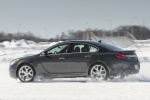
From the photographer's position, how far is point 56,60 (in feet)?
42.5

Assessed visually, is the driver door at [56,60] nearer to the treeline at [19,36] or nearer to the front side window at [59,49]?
the front side window at [59,49]

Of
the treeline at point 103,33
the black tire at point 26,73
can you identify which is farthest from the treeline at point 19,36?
the black tire at point 26,73

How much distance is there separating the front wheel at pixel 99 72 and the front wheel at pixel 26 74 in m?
2.06

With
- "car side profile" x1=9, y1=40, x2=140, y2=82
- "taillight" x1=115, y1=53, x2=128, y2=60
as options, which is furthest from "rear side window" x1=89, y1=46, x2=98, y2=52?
"taillight" x1=115, y1=53, x2=128, y2=60

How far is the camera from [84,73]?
1262 cm

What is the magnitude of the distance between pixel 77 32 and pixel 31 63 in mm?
99398

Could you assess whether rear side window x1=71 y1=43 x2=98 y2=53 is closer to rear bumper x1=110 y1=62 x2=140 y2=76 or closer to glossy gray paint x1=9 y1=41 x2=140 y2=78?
glossy gray paint x1=9 y1=41 x2=140 y2=78

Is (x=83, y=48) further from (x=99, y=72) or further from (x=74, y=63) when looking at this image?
(x=99, y=72)

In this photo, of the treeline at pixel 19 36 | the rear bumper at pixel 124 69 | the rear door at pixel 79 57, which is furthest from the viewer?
the treeline at pixel 19 36

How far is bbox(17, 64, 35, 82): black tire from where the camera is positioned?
13.1 m

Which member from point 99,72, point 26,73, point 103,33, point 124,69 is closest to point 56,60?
point 26,73

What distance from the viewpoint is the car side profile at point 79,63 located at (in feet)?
40.4

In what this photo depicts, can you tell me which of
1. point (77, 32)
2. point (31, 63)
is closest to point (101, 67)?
point (31, 63)
